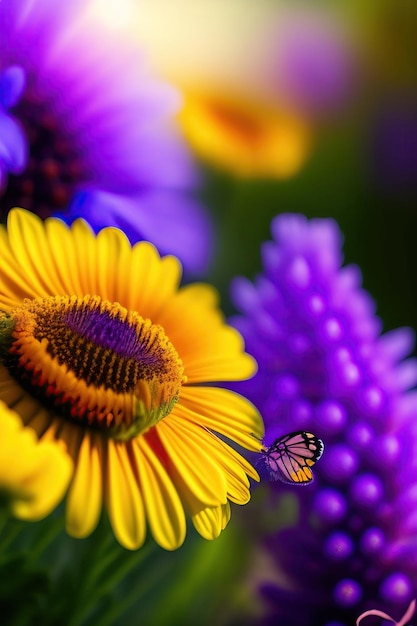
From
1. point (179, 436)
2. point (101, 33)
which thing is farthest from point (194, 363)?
point (101, 33)

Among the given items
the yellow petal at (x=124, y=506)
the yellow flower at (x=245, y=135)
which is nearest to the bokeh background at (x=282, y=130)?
the yellow flower at (x=245, y=135)

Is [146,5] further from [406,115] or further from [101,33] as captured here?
[406,115]

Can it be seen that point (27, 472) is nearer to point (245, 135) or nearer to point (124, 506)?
point (124, 506)

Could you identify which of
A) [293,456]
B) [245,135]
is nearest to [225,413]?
[293,456]

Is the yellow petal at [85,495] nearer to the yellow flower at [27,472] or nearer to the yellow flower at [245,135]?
the yellow flower at [27,472]

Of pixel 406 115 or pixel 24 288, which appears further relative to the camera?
pixel 406 115

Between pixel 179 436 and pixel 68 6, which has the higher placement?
pixel 68 6

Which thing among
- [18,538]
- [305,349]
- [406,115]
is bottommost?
[18,538]
